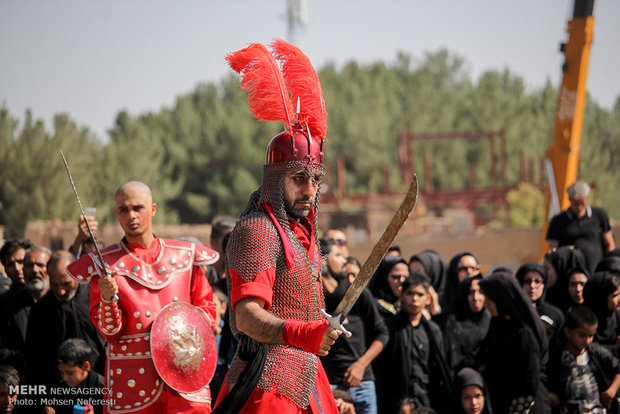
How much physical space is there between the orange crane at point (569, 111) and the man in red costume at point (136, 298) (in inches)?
326

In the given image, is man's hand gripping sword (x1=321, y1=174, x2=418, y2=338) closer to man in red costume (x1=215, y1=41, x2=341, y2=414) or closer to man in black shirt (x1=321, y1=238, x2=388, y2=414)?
man in red costume (x1=215, y1=41, x2=341, y2=414)

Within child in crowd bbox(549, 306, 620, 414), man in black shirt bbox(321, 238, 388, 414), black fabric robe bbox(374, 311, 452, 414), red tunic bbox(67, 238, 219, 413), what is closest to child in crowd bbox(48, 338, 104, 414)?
red tunic bbox(67, 238, 219, 413)

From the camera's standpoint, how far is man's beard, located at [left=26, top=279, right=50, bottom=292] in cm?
651

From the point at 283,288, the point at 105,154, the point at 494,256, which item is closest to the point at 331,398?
the point at 283,288

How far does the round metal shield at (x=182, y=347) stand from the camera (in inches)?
187

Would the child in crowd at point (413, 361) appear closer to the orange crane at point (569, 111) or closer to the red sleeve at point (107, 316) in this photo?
the red sleeve at point (107, 316)

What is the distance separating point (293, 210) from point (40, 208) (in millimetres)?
26666

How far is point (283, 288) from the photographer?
3.60 metres

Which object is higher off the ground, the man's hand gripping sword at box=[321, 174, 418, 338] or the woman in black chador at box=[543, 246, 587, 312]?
the man's hand gripping sword at box=[321, 174, 418, 338]

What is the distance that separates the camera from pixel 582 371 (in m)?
6.63

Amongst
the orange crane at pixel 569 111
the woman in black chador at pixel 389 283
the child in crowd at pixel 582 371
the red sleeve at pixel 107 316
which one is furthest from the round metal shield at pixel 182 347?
the orange crane at pixel 569 111

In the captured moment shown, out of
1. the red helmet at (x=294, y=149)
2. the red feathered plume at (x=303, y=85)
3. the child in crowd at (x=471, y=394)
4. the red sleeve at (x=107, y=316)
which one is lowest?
the child in crowd at (x=471, y=394)

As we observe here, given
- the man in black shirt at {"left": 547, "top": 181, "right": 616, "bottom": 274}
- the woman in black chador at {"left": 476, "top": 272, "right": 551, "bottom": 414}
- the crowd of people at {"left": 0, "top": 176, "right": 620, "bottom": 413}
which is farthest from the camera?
the man in black shirt at {"left": 547, "top": 181, "right": 616, "bottom": 274}

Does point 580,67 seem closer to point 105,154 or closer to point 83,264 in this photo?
point 83,264
